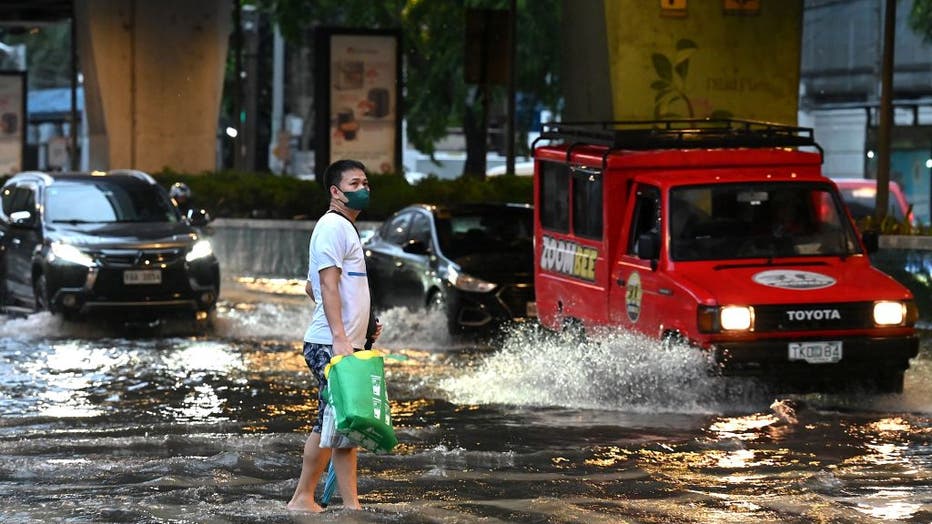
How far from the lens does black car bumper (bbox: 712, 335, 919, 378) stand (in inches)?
497

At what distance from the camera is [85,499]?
30.8 feet

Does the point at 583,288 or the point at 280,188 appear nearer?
the point at 583,288

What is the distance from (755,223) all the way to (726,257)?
0.42 metres

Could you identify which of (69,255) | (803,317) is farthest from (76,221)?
(803,317)

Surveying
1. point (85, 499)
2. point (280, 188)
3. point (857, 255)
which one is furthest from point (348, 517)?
point (280, 188)

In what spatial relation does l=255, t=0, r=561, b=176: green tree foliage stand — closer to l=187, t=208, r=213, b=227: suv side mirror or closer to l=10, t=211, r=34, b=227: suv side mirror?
l=187, t=208, r=213, b=227: suv side mirror

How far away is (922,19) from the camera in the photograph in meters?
31.7

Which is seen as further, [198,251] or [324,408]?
[198,251]

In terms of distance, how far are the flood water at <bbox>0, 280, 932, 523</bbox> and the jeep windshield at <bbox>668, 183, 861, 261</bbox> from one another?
918mm

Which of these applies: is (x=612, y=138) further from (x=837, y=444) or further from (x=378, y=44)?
(x=378, y=44)

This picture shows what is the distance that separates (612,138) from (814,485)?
5.05 metres

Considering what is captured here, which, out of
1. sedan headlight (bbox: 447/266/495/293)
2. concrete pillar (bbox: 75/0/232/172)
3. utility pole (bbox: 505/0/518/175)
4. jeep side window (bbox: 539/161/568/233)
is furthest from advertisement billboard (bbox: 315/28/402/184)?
jeep side window (bbox: 539/161/568/233)

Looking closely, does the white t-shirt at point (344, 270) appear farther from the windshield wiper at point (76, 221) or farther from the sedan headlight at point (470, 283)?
the windshield wiper at point (76, 221)

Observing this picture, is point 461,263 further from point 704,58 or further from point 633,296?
point 633,296
